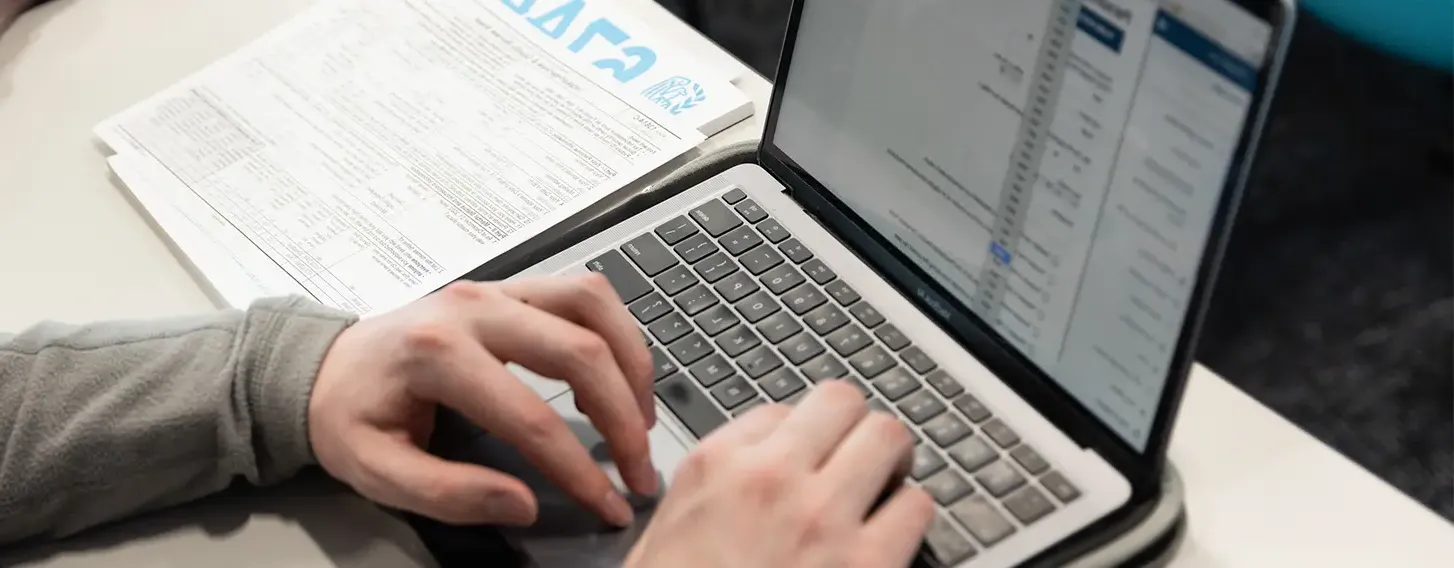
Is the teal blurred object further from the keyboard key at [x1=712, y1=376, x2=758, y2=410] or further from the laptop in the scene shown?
the keyboard key at [x1=712, y1=376, x2=758, y2=410]

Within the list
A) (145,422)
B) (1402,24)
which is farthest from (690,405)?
(1402,24)

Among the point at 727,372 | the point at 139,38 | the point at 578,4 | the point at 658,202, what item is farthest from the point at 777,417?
the point at 139,38

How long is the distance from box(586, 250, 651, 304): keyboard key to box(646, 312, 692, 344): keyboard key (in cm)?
2

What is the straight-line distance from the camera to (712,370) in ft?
1.85

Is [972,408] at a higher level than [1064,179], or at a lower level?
lower

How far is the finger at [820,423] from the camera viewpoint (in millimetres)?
480

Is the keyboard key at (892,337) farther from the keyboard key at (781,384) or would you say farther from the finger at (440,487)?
the finger at (440,487)

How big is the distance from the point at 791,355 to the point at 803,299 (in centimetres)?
4

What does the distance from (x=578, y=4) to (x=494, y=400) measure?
0.44 meters

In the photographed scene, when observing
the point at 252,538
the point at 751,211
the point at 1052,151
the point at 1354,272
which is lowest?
the point at 1354,272

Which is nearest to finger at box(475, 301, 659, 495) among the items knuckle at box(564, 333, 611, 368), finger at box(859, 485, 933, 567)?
knuckle at box(564, 333, 611, 368)

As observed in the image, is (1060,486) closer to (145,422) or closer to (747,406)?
(747,406)

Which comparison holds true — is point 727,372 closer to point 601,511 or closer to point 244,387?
point 601,511

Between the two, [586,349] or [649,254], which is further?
[649,254]
